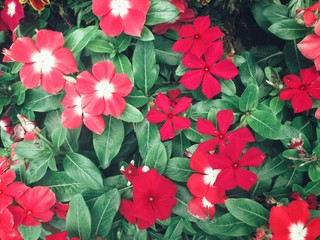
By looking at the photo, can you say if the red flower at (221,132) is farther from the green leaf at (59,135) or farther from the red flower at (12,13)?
the red flower at (12,13)

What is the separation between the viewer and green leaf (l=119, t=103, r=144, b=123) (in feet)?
3.86

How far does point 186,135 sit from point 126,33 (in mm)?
301

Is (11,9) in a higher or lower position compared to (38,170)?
higher

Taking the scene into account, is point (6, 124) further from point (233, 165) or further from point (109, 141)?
point (233, 165)

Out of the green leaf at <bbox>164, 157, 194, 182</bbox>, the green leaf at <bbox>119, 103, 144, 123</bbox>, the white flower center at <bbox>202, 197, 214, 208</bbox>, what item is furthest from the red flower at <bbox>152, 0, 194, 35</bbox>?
the white flower center at <bbox>202, 197, 214, 208</bbox>

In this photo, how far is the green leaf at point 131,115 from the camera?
1.18 m

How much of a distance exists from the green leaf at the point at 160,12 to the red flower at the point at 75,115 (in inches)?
10.2

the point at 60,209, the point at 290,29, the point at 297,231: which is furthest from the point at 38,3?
the point at 297,231

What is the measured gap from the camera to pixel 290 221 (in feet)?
3.72

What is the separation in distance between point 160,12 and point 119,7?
105mm

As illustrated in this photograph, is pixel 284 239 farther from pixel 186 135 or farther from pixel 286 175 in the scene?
pixel 186 135

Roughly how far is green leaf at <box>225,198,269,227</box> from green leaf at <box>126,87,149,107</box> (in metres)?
0.32

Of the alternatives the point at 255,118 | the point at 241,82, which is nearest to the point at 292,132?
the point at 255,118

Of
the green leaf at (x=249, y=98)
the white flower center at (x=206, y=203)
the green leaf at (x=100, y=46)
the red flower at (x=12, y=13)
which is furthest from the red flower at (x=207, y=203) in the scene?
the red flower at (x=12, y=13)
